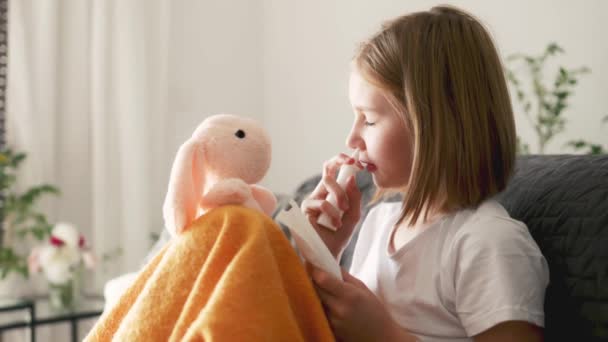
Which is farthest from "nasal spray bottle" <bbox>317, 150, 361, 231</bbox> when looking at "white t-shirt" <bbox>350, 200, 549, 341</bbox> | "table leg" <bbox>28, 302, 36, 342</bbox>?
"table leg" <bbox>28, 302, 36, 342</bbox>

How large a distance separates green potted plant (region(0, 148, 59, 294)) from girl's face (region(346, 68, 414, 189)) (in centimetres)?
148

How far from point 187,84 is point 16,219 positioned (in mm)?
968

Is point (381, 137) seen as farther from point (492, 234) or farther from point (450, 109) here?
point (492, 234)

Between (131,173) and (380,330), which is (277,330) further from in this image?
(131,173)

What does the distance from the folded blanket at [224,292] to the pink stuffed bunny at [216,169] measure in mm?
31

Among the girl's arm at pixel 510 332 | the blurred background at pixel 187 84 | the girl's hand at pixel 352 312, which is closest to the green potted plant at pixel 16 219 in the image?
the blurred background at pixel 187 84

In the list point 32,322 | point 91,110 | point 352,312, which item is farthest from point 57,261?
point 352,312

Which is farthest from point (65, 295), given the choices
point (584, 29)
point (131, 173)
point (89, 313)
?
point (584, 29)

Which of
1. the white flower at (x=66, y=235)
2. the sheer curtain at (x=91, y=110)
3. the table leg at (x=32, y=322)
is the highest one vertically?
the sheer curtain at (x=91, y=110)

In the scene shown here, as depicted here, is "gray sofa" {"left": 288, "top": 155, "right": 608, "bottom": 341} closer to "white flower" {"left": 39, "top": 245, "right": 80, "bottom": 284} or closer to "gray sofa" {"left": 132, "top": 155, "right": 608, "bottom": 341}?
"gray sofa" {"left": 132, "top": 155, "right": 608, "bottom": 341}

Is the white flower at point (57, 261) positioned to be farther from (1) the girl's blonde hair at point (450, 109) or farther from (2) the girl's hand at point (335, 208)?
(1) the girl's blonde hair at point (450, 109)

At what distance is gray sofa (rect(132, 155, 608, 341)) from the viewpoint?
82 cm

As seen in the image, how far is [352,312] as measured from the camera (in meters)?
0.77

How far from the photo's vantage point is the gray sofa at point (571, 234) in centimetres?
82
